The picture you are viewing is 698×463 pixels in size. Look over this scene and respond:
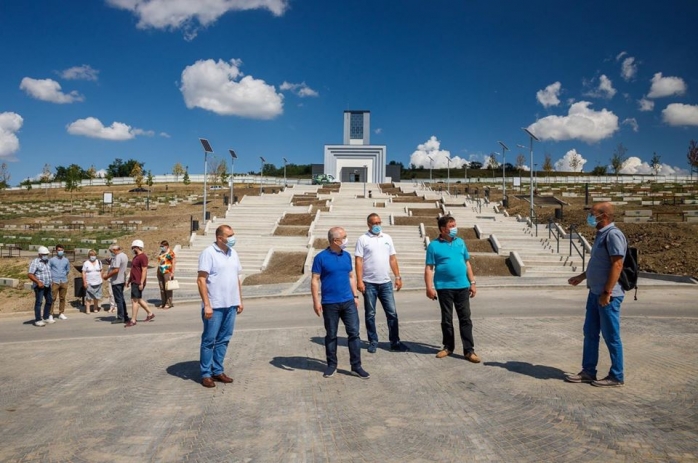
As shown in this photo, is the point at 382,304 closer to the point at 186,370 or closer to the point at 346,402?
the point at 346,402

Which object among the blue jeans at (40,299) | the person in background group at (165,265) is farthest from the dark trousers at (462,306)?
the blue jeans at (40,299)

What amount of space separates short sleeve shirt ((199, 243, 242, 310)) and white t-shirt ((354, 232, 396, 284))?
2.00 meters

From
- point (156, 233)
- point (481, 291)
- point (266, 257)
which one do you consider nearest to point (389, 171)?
point (156, 233)

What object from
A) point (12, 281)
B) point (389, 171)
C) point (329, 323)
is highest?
point (389, 171)

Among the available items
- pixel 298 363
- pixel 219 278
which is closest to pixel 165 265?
pixel 298 363

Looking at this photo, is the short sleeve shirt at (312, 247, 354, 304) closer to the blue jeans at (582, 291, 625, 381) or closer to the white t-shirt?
the white t-shirt

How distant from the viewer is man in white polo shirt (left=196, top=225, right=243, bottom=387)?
214 inches

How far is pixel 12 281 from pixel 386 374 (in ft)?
51.5

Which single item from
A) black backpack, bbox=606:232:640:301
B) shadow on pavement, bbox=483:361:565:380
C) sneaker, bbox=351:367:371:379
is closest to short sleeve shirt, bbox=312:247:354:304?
sneaker, bbox=351:367:371:379

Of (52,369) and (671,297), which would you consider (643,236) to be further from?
(52,369)

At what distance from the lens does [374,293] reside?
7.02 m

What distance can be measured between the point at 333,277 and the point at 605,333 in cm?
305

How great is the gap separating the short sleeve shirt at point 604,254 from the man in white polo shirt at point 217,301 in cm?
396

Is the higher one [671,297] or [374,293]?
[374,293]
